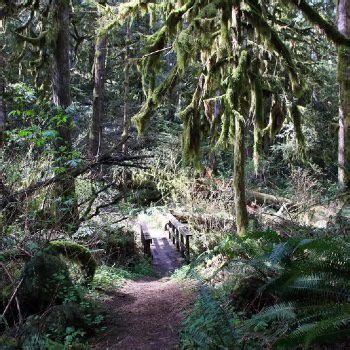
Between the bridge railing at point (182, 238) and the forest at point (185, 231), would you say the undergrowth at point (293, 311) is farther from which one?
the bridge railing at point (182, 238)

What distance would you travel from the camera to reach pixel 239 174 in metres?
7.07

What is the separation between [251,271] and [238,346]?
6.68 feet

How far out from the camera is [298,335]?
2945 millimetres

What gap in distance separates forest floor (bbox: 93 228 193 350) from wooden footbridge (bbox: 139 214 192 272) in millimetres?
2576

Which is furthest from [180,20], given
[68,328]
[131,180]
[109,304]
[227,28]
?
[131,180]

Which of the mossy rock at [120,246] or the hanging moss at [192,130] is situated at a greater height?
the hanging moss at [192,130]

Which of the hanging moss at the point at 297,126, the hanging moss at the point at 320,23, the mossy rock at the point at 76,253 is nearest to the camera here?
the mossy rock at the point at 76,253

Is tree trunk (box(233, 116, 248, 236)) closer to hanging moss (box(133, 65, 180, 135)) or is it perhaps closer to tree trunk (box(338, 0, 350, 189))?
hanging moss (box(133, 65, 180, 135))

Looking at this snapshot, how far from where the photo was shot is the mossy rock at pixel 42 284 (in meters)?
5.21

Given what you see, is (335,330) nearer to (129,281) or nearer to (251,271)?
(251,271)

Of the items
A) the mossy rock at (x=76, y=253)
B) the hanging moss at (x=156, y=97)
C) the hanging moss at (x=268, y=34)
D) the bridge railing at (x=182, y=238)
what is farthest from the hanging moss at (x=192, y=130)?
the bridge railing at (x=182, y=238)

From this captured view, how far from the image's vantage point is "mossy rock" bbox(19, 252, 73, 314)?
5207 mm

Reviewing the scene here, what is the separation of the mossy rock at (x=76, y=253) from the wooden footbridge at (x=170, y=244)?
375 centimetres

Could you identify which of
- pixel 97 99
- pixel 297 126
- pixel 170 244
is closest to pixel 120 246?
pixel 170 244
